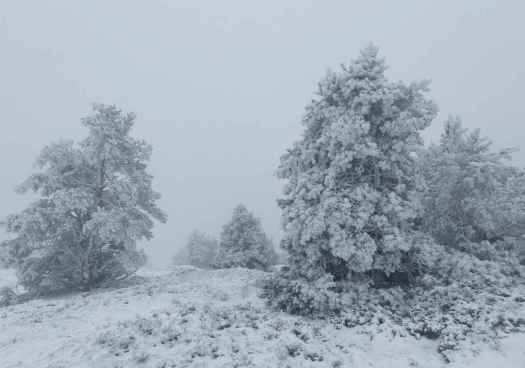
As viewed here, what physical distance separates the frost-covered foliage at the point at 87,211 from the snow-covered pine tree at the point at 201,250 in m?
22.6

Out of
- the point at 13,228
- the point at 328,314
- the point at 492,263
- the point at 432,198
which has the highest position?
the point at 432,198

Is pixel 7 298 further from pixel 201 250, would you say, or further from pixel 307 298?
pixel 201 250

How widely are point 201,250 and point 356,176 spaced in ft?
108

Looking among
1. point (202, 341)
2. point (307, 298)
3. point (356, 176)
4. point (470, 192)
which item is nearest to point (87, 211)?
point (202, 341)

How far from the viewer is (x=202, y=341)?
1095 cm

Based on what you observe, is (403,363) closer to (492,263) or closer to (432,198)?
(492,263)

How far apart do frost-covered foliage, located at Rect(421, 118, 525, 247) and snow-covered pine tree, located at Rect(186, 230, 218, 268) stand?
29.3 metres

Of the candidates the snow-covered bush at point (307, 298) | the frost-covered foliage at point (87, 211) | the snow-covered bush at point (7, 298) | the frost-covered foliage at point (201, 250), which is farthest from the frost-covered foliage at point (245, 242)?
the snow-covered bush at point (307, 298)

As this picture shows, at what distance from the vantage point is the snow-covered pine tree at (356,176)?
46.5 feet

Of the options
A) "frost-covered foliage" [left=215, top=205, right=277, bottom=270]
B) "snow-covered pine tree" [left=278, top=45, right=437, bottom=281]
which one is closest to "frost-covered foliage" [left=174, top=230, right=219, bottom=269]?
"frost-covered foliage" [left=215, top=205, right=277, bottom=270]

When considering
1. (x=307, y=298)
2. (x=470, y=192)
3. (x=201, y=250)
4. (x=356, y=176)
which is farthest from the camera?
(x=201, y=250)

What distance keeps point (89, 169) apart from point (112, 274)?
6.59m

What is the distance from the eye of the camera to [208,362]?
9.88 m

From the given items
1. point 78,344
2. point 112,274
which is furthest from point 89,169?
point 78,344
